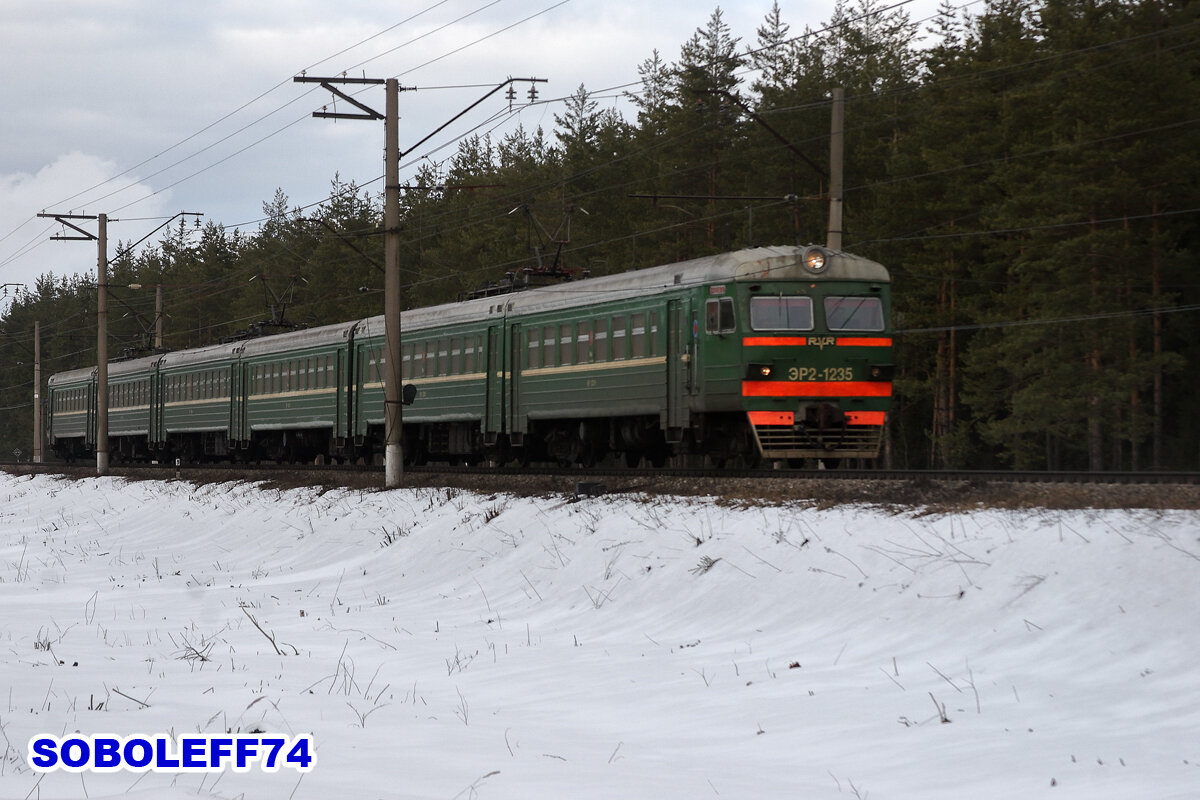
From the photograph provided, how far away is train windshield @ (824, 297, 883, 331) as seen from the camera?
21531mm

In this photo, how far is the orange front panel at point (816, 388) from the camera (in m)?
20.7

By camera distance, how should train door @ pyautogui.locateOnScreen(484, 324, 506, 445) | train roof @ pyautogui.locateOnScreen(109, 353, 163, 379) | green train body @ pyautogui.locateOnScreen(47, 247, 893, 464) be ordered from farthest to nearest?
train roof @ pyautogui.locateOnScreen(109, 353, 163, 379), train door @ pyautogui.locateOnScreen(484, 324, 506, 445), green train body @ pyautogui.locateOnScreen(47, 247, 893, 464)

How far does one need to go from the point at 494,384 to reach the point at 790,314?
8.13 meters

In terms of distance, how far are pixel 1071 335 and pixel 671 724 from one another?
3388cm

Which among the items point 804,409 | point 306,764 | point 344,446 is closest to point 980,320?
point 344,446

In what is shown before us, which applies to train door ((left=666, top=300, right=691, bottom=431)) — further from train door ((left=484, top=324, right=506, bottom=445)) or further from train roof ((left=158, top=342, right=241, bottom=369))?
train roof ((left=158, top=342, right=241, bottom=369))

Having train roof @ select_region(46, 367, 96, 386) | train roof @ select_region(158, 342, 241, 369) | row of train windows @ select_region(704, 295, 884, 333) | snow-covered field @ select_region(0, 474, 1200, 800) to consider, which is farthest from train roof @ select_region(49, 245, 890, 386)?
train roof @ select_region(46, 367, 96, 386)

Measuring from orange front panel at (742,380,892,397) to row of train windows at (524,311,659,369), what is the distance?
2376 millimetres

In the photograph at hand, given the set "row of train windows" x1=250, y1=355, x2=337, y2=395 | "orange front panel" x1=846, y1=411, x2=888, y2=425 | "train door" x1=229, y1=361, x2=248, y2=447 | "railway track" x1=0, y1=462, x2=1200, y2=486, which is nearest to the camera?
"railway track" x1=0, y1=462, x2=1200, y2=486

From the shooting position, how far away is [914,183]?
47531mm

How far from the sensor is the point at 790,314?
69.7 ft

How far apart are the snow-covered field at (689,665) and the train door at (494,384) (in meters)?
9.35

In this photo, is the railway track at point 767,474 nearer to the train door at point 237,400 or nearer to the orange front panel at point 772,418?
the orange front panel at point 772,418

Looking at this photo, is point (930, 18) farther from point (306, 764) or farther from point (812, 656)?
point (306, 764)
